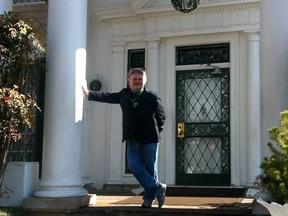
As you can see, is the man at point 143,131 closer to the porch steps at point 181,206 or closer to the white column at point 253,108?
the porch steps at point 181,206

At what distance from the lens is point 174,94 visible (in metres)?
9.26

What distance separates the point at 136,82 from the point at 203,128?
3446 millimetres

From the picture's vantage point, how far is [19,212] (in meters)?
6.03

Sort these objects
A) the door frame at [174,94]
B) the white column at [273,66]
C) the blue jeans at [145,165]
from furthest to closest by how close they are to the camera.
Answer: the door frame at [174,94], the blue jeans at [145,165], the white column at [273,66]

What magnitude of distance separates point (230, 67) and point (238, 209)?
377 centimetres

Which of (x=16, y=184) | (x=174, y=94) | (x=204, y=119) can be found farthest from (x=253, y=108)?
(x=16, y=184)

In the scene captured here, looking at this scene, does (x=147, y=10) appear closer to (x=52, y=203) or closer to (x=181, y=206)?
(x=181, y=206)

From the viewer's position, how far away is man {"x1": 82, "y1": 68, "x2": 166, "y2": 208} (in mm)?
5828

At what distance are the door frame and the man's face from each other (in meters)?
3.31

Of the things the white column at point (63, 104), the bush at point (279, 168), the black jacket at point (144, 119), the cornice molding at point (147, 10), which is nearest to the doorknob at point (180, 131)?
the cornice molding at point (147, 10)

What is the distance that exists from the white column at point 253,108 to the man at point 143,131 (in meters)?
3.15

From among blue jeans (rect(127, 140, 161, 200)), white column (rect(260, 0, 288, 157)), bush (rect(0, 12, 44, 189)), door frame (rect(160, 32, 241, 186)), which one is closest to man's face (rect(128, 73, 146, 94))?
blue jeans (rect(127, 140, 161, 200))

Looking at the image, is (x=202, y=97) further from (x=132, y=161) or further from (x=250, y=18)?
(x=132, y=161)

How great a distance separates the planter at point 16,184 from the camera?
6258 millimetres
